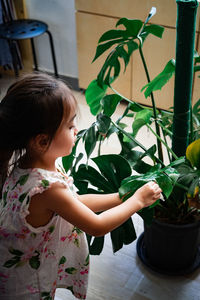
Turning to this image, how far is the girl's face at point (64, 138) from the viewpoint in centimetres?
109

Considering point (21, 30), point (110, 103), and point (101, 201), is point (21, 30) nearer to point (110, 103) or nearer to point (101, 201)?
point (110, 103)

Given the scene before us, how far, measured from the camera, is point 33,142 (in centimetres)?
109

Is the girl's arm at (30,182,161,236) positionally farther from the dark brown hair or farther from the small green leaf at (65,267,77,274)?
the small green leaf at (65,267,77,274)

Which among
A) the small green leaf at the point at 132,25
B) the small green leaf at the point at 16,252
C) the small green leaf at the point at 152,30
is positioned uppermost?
the small green leaf at the point at 132,25

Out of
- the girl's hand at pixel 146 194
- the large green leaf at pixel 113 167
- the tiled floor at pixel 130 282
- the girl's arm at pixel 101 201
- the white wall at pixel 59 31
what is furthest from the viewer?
the white wall at pixel 59 31

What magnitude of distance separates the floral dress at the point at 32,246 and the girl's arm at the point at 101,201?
91 millimetres

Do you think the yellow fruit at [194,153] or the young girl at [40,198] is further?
the yellow fruit at [194,153]

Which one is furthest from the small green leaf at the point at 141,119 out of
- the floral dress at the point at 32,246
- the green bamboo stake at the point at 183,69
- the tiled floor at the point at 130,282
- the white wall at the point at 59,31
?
the white wall at the point at 59,31

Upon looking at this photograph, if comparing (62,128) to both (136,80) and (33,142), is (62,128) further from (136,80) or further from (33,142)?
(136,80)

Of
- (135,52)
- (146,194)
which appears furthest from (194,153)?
(135,52)

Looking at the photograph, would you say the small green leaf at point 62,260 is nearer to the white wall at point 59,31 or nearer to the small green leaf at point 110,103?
the small green leaf at point 110,103

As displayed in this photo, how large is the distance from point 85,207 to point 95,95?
0.52 meters

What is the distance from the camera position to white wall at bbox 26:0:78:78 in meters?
3.05

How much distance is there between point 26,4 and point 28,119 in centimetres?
243
